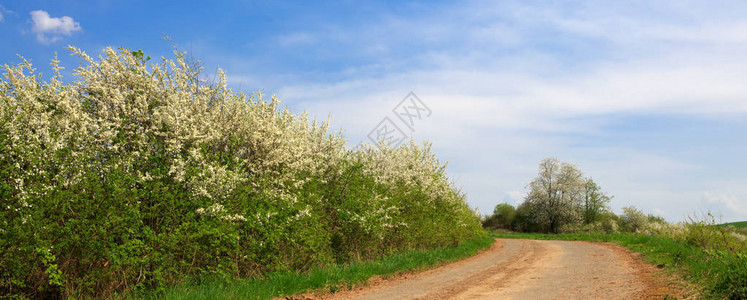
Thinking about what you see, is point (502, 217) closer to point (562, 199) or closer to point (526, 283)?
point (562, 199)

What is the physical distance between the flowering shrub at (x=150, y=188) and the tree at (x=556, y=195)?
52.7 meters

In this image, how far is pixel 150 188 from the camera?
9344mm

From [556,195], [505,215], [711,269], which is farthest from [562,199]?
[711,269]

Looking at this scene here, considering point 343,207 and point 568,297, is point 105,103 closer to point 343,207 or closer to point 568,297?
point 343,207

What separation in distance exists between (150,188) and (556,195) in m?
61.9

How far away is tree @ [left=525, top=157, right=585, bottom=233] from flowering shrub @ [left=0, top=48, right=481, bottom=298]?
52.7 meters

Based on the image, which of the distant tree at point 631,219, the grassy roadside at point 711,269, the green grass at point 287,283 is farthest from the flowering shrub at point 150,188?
the distant tree at point 631,219

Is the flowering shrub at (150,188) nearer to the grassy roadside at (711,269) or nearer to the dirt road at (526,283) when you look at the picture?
the dirt road at (526,283)

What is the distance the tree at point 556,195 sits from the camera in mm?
60375

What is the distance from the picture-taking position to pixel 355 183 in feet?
51.3

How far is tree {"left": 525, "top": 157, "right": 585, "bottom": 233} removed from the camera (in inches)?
2377

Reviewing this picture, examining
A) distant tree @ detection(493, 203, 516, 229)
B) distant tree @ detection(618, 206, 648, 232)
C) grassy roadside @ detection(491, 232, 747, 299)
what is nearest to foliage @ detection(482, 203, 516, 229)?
distant tree @ detection(493, 203, 516, 229)

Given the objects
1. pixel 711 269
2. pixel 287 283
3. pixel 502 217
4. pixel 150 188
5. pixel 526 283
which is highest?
pixel 502 217

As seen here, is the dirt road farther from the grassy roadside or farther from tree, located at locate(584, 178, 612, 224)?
tree, located at locate(584, 178, 612, 224)
